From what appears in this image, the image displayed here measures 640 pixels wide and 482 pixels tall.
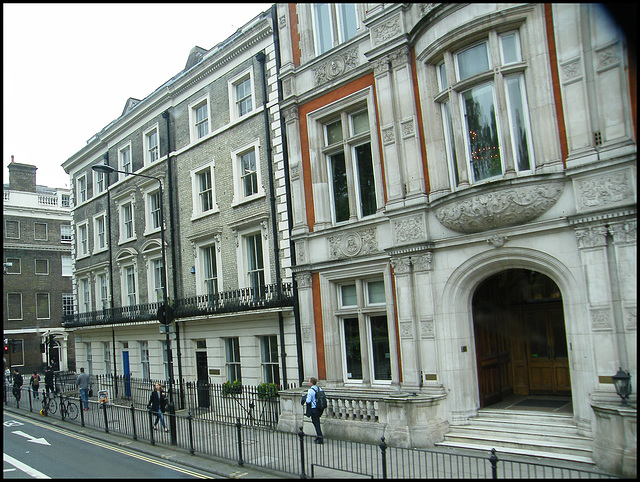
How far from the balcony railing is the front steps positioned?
6.99 metres

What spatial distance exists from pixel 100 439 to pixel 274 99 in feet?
40.5

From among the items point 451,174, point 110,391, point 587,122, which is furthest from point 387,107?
point 110,391

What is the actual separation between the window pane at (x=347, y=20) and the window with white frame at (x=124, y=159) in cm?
1562

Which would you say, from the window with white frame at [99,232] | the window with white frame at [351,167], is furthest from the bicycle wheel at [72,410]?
the window with white frame at [351,167]

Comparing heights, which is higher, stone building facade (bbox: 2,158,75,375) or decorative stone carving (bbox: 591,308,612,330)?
stone building facade (bbox: 2,158,75,375)

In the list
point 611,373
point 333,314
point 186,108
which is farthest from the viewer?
point 186,108

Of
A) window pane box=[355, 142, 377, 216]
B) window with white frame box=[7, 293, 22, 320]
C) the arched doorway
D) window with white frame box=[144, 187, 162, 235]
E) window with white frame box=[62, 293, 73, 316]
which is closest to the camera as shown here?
the arched doorway

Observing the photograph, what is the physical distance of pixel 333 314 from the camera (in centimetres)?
1593

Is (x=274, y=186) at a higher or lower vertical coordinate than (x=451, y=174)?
higher

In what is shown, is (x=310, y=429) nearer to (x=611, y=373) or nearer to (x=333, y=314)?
(x=333, y=314)

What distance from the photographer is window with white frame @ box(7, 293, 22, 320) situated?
45450mm

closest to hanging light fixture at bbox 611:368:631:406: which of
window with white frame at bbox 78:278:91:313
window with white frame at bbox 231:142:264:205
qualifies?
window with white frame at bbox 231:142:264:205

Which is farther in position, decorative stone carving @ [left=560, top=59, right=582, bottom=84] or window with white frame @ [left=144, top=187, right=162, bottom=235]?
window with white frame @ [left=144, top=187, right=162, bottom=235]

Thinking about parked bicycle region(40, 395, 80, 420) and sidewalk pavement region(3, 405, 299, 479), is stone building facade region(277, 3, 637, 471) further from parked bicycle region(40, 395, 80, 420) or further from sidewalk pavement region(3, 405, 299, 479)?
parked bicycle region(40, 395, 80, 420)
